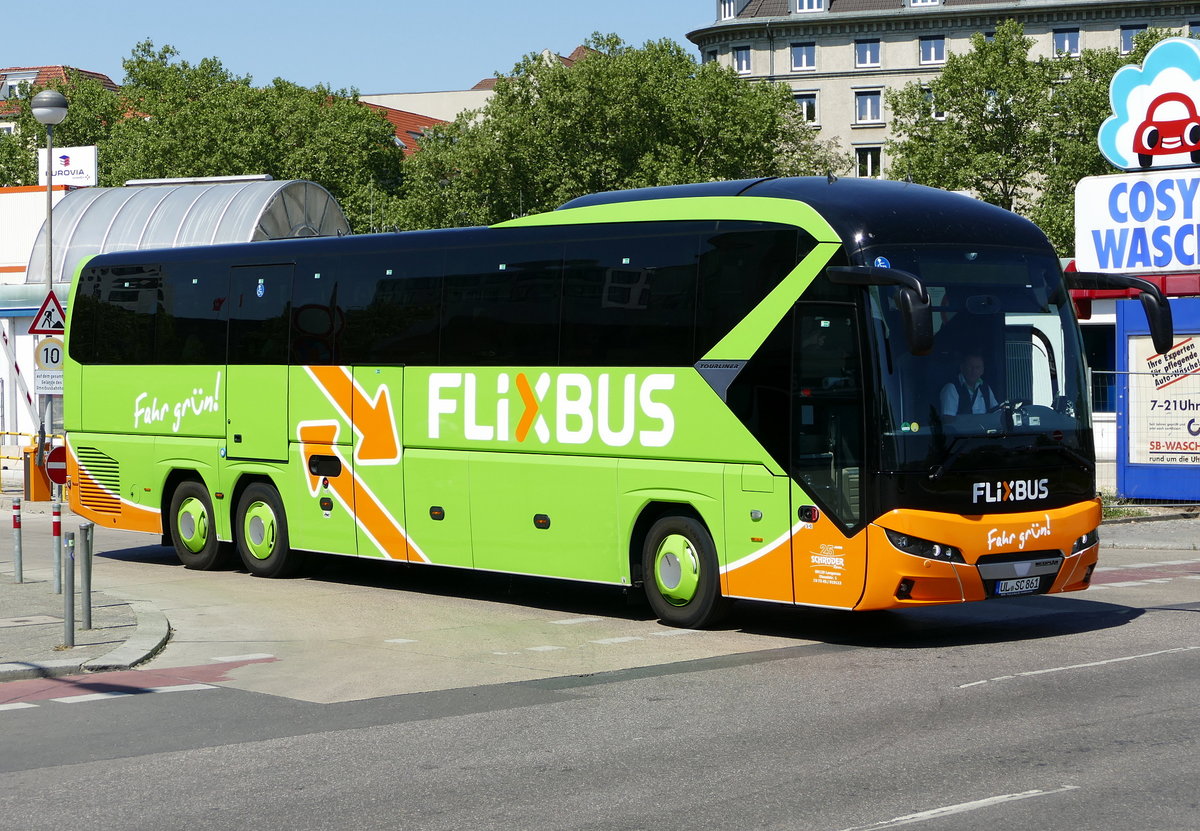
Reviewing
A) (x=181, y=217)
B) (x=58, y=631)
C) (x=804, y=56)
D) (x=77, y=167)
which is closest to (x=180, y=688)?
(x=58, y=631)

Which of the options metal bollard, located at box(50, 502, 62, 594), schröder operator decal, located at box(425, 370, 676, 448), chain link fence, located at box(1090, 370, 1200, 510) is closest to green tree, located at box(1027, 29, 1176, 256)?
chain link fence, located at box(1090, 370, 1200, 510)

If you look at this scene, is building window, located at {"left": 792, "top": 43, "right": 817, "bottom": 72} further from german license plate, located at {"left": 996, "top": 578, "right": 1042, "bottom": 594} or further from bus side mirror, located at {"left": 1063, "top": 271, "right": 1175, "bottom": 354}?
german license plate, located at {"left": 996, "top": 578, "right": 1042, "bottom": 594}

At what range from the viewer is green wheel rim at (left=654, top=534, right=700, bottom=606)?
13438 millimetres

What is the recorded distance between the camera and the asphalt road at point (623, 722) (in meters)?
7.25

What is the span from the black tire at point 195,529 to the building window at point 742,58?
80.9 m

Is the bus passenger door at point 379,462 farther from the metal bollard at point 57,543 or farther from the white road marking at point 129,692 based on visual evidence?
the white road marking at point 129,692

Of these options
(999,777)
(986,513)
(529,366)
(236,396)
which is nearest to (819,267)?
(986,513)

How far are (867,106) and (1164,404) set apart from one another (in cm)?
7059

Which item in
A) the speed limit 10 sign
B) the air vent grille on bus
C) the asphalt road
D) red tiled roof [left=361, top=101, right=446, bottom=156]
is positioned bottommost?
the asphalt road

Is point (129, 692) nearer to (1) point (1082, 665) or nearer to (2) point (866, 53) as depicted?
(1) point (1082, 665)

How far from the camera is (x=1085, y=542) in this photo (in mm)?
12820

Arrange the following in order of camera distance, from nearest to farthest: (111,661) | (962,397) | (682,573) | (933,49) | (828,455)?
(111,661) < (962,397) < (828,455) < (682,573) < (933,49)

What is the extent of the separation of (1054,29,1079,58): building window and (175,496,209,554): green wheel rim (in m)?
80.1

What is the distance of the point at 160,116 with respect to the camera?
82250mm
